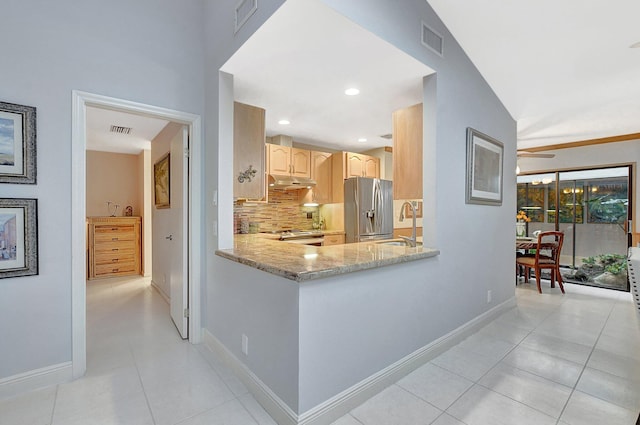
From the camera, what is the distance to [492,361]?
2.34 metres

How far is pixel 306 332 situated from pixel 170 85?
7.30ft

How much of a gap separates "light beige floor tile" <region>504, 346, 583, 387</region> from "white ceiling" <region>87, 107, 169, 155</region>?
406 centimetres

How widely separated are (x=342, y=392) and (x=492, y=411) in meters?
0.89

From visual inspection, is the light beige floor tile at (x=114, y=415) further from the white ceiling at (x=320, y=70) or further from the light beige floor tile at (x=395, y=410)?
the white ceiling at (x=320, y=70)

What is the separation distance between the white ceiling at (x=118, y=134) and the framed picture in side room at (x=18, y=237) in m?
1.48

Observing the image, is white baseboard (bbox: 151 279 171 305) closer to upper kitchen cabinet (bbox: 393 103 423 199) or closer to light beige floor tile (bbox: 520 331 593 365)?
upper kitchen cabinet (bbox: 393 103 423 199)

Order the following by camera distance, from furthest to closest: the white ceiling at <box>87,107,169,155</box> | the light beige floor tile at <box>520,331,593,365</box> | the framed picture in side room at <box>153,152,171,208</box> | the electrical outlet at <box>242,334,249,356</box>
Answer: the framed picture in side room at <box>153,152,171,208</box> < the white ceiling at <box>87,107,169,155</box> < the light beige floor tile at <box>520,331,593,365</box> < the electrical outlet at <box>242,334,249,356</box>

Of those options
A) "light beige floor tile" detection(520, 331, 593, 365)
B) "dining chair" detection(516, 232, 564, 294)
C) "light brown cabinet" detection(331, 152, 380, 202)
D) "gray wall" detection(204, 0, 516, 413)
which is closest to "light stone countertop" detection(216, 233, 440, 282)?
"gray wall" detection(204, 0, 516, 413)

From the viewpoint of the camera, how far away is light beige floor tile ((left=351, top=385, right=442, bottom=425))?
1680 millimetres

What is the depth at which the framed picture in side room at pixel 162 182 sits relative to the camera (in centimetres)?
380

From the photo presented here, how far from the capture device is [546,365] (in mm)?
2285

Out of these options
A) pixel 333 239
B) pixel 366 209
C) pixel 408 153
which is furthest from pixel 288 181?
pixel 408 153

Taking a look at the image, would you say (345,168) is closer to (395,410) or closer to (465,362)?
(465,362)

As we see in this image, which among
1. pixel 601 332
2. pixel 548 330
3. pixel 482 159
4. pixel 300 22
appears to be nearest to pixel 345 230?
pixel 482 159
